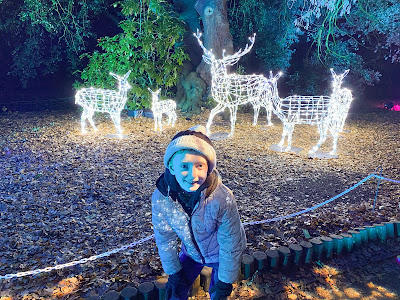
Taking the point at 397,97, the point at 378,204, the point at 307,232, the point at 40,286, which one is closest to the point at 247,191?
the point at 307,232

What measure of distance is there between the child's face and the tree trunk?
794cm

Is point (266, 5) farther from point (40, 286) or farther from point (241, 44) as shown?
point (40, 286)

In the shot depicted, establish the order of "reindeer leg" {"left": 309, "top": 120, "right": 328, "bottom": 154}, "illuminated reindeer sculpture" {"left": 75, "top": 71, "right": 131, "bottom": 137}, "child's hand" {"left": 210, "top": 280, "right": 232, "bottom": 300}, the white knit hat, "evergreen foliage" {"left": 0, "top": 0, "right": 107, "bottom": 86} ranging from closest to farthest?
1. the white knit hat
2. "child's hand" {"left": 210, "top": 280, "right": 232, "bottom": 300}
3. "reindeer leg" {"left": 309, "top": 120, "right": 328, "bottom": 154}
4. "illuminated reindeer sculpture" {"left": 75, "top": 71, "right": 131, "bottom": 137}
5. "evergreen foliage" {"left": 0, "top": 0, "right": 107, "bottom": 86}

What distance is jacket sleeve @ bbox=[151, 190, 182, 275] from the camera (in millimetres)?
1824

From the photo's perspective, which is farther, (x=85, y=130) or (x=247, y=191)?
(x=85, y=130)

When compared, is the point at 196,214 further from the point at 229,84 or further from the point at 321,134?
the point at 229,84

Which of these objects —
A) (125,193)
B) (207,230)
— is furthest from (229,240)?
(125,193)

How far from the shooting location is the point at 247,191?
167 inches

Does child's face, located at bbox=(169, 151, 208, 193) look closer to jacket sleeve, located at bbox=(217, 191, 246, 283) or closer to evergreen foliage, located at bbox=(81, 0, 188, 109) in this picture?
jacket sleeve, located at bbox=(217, 191, 246, 283)

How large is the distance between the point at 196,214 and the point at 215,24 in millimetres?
8196

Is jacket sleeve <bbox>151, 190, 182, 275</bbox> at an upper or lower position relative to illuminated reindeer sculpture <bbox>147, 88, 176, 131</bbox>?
lower

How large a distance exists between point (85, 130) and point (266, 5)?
6704mm

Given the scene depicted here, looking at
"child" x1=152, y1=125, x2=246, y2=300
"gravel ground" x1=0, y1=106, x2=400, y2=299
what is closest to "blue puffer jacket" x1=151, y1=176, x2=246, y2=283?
"child" x1=152, y1=125, x2=246, y2=300

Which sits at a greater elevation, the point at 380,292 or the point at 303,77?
the point at 303,77
